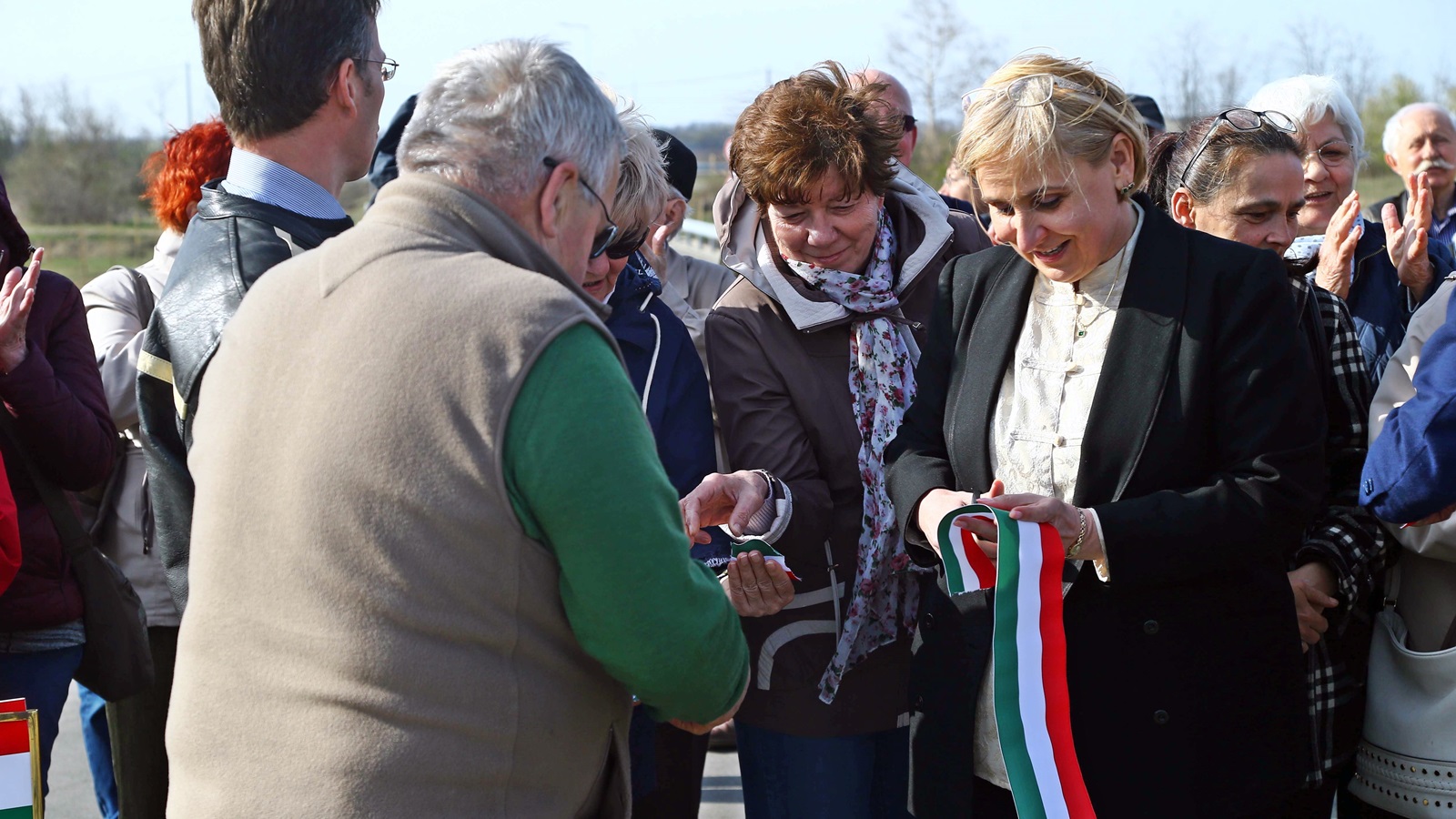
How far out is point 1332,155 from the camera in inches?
146

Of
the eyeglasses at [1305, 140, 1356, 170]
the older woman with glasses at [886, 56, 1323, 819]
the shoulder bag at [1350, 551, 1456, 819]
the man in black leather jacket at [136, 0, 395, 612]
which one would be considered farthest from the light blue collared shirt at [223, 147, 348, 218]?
the eyeglasses at [1305, 140, 1356, 170]

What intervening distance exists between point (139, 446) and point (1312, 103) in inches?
142

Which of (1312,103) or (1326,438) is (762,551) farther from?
(1312,103)

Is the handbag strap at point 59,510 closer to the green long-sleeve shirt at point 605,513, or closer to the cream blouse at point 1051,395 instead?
the green long-sleeve shirt at point 605,513

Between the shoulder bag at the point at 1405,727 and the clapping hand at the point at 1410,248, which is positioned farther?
the clapping hand at the point at 1410,248

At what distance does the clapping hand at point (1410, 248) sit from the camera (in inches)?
129

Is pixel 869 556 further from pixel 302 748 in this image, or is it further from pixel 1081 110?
pixel 302 748

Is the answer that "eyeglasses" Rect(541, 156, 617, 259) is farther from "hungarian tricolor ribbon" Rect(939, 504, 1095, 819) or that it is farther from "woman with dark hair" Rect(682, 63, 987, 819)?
"woman with dark hair" Rect(682, 63, 987, 819)

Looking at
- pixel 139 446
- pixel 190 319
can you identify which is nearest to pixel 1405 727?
pixel 190 319

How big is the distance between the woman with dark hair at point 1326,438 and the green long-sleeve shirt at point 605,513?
1438mm

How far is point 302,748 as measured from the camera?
157cm

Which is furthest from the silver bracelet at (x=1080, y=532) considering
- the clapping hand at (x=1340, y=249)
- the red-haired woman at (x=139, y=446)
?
the red-haired woman at (x=139, y=446)

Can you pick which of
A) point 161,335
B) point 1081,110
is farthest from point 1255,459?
point 161,335

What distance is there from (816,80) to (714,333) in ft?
2.25
